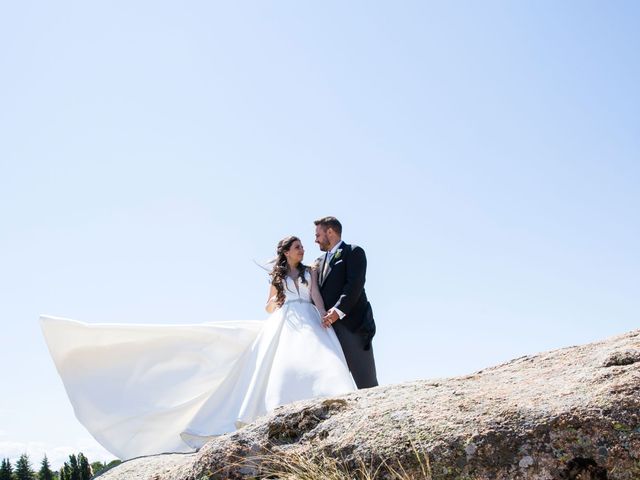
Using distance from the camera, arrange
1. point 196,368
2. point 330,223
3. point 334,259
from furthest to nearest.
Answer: point 330,223, point 334,259, point 196,368

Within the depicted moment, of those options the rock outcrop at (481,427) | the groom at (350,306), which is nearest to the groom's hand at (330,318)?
the groom at (350,306)

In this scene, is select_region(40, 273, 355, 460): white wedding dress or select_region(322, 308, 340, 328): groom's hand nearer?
select_region(40, 273, 355, 460): white wedding dress

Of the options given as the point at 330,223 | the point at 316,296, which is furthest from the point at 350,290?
the point at 330,223

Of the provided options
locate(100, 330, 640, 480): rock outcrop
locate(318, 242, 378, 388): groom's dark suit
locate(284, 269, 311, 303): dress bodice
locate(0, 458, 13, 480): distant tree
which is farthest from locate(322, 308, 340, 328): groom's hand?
locate(0, 458, 13, 480): distant tree

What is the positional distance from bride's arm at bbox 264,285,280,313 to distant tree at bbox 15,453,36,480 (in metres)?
36.0

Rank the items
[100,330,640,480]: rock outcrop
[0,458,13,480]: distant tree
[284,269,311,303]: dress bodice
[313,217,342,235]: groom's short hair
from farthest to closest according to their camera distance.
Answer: [0,458,13,480]: distant tree, [313,217,342,235]: groom's short hair, [284,269,311,303]: dress bodice, [100,330,640,480]: rock outcrop

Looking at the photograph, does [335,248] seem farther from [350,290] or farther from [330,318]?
[330,318]

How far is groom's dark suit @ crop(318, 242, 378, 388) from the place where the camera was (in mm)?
10750

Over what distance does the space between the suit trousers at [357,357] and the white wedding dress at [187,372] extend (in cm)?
25

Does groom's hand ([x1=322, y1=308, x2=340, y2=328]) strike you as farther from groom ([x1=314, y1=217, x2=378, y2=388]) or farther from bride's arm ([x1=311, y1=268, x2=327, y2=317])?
bride's arm ([x1=311, y1=268, x2=327, y2=317])

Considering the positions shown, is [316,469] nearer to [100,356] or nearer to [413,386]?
[413,386]

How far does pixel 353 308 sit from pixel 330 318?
513 mm

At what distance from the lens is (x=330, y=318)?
35.0ft

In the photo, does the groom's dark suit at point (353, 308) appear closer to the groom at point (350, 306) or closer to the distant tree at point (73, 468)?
the groom at point (350, 306)
